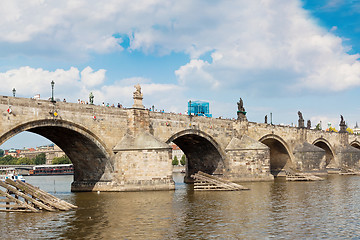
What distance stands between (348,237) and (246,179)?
30160mm

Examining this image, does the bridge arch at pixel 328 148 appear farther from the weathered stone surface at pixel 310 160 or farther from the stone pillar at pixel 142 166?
the stone pillar at pixel 142 166

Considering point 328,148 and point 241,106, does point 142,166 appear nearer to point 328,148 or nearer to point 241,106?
point 241,106

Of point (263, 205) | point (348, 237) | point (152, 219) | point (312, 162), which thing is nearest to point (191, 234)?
point (152, 219)

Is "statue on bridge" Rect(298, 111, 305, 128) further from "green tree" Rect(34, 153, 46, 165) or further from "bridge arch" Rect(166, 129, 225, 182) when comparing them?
"green tree" Rect(34, 153, 46, 165)

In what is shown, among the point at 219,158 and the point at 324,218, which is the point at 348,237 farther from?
the point at 219,158

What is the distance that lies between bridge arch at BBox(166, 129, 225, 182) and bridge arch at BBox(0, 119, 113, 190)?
457 inches

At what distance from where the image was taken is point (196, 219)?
19.7 meters

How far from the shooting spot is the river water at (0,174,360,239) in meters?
16.2

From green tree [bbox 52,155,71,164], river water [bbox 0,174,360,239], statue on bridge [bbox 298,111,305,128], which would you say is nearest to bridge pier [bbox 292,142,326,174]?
statue on bridge [bbox 298,111,305,128]

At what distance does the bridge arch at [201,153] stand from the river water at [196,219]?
17497 millimetres

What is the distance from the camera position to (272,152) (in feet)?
203

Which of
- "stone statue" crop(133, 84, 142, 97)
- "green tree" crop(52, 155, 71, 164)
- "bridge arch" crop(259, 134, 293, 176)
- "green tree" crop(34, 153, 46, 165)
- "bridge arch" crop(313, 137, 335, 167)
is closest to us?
"stone statue" crop(133, 84, 142, 97)

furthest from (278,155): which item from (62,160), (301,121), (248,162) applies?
(62,160)

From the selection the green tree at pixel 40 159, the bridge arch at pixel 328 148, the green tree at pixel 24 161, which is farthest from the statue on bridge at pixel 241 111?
the green tree at pixel 24 161
